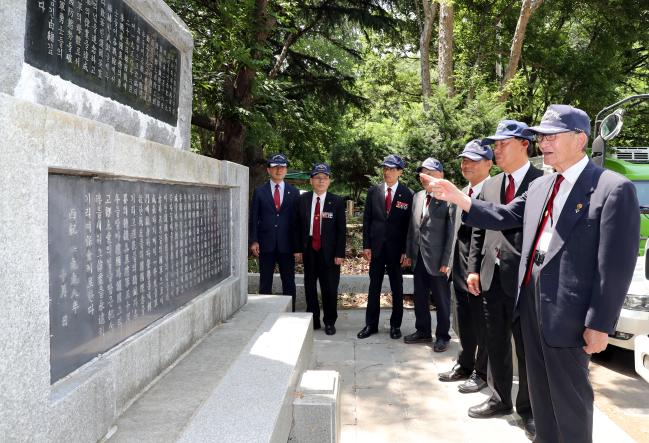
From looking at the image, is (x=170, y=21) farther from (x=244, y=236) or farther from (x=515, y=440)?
(x=515, y=440)

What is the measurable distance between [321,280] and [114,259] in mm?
3584

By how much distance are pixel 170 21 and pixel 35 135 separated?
232 centimetres

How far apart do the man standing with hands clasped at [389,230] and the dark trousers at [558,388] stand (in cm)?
304

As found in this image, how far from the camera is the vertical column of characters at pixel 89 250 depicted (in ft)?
7.98

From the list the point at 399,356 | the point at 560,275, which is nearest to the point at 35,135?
the point at 560,275

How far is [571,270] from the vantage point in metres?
2.56

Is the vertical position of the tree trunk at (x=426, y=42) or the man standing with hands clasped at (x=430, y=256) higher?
the tree trunk at (x=426, y=42)

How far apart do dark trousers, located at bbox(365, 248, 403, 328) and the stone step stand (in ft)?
5.97

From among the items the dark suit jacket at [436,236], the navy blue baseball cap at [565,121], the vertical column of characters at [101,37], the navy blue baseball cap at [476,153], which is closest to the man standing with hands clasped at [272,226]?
the dark suit jacket at [436,236]

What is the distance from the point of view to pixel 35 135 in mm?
1947

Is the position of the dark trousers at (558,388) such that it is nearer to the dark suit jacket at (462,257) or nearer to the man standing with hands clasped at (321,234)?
the dark suit jacket at (462,257)

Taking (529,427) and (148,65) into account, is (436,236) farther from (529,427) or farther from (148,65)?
(148,65)

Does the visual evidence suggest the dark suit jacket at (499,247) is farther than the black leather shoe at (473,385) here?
No

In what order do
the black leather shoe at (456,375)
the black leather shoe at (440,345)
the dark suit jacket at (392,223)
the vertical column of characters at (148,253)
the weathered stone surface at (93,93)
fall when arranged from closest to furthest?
the weathered stone surface at (93,93)
the vertical column of characters at (148,253)
the black leather shoe at (456,375)
the black leather shoe at (440,345)
the dark suit jacket at (392,223)
